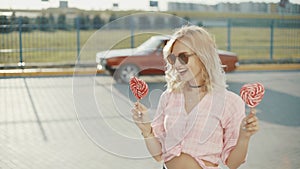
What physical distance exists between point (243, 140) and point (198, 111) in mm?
248

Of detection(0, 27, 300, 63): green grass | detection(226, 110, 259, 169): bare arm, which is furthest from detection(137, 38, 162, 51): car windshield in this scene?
detection(0, 27, 300, 63): green grass

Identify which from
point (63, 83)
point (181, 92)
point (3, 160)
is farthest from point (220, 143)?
point (63, 83)

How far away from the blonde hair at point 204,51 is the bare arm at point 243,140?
26cm

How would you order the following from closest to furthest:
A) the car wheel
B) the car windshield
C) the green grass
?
1. the car wheel
2. the car windshield
3. the green grass

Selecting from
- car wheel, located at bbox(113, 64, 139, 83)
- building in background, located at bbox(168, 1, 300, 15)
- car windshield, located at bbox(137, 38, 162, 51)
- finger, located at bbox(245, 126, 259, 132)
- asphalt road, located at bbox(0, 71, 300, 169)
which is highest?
building in background, located at bbox(168, 1, 300, 15)

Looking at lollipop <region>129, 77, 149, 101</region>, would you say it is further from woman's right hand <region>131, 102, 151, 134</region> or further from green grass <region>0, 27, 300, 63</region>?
green grass <region>0, 27, 300, 63</region>

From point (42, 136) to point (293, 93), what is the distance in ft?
21.7

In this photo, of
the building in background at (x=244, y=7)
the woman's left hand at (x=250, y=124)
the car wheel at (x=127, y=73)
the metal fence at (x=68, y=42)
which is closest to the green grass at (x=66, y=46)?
the metal fence at (x=68, y=42)

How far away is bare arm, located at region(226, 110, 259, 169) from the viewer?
231 cm

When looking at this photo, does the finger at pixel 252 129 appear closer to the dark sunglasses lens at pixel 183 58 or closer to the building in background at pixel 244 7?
the dark sunglasses lens at pixel 183 58

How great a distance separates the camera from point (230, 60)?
14.3 meters

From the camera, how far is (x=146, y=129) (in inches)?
103

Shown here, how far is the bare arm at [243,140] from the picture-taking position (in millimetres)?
2309

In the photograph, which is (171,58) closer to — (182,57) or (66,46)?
(182,57)
